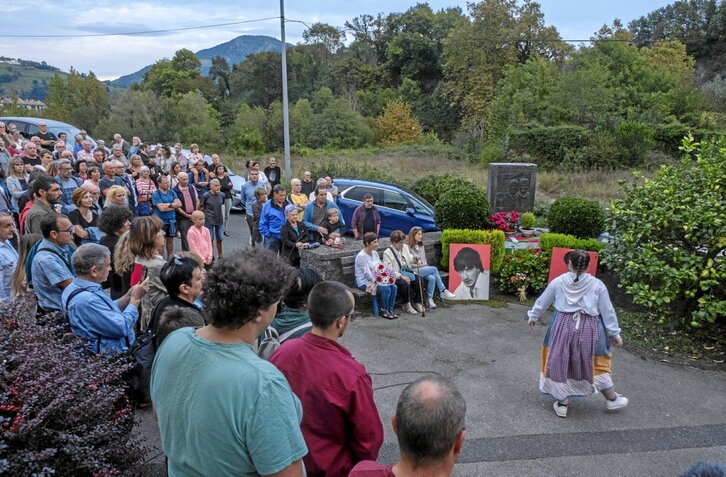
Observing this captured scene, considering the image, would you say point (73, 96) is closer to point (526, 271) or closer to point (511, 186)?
point (511, 186)

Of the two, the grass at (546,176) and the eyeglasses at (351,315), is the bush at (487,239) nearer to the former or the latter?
the eyeglasses at (351,315)

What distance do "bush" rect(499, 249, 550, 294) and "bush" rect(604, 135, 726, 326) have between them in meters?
1.26

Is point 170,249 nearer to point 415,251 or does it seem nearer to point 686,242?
point 415,251

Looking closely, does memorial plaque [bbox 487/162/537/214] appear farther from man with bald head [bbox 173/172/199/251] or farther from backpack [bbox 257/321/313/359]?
backpack [bbox 257/321/313/359]

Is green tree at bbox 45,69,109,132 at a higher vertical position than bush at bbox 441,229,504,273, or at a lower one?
higher

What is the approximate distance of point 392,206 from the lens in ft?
41.3

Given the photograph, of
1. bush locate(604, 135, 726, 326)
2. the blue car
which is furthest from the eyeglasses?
the blue car

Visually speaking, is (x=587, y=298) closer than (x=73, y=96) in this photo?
Yes

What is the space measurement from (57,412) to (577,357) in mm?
4548

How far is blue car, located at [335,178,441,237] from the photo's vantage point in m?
12.4

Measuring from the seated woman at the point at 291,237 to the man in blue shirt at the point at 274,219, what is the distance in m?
0.19

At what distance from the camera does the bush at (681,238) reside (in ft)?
22.6

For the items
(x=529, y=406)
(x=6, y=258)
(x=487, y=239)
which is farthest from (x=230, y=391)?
(x=487, y=239)

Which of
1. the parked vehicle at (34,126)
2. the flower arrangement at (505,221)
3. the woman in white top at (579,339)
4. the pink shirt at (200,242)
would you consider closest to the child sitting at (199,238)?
the pink shirt at (200,242)
